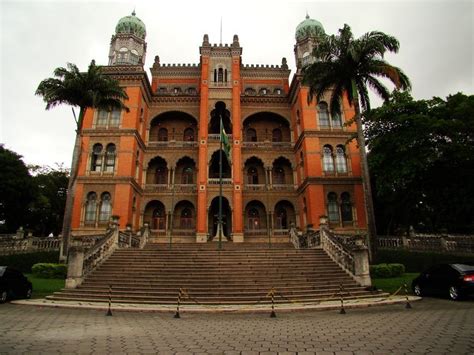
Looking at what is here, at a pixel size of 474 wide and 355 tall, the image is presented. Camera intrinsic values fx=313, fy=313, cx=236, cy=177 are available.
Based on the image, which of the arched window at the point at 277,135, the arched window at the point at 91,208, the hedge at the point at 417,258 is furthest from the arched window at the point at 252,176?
the hedge at the point at 417,258

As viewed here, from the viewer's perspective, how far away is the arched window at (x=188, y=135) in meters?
37.4

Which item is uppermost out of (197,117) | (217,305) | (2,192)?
(197,117)

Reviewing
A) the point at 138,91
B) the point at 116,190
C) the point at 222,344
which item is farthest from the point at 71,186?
the point at 222,344

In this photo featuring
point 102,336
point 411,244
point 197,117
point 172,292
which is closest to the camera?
point 102,336

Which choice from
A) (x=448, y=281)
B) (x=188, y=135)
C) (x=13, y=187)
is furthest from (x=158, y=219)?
(x=448, y=281)

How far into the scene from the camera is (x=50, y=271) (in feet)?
60.6

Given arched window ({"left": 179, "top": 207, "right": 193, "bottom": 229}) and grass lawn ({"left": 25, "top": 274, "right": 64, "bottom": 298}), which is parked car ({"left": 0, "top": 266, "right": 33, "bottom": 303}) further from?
arched window ({"left": 179, "top": 207, "right": 193, "bottom": 229})

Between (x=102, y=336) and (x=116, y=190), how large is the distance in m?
23.8

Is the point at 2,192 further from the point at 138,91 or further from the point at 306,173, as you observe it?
the point at 306,173

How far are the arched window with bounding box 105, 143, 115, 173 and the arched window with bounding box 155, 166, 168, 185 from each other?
231 inches

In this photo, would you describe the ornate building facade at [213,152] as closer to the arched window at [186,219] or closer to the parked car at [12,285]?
the arched window at [186,219]

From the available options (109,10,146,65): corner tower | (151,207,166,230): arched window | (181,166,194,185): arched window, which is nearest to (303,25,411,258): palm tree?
(181,166,194,185): arched window

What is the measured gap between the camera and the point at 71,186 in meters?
21.4

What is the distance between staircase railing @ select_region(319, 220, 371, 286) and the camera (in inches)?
599
